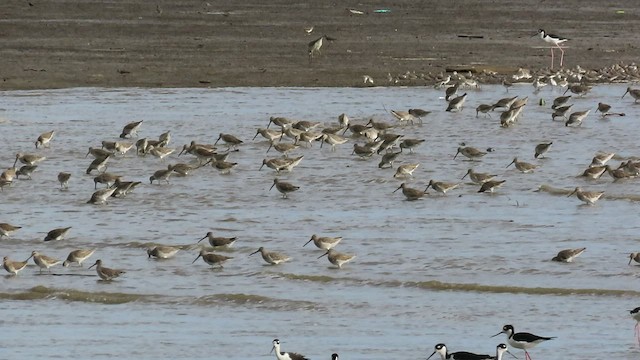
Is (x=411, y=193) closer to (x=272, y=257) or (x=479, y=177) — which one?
(x=479, y=177)

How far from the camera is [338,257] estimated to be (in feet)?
45.7

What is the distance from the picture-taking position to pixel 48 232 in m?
15.6

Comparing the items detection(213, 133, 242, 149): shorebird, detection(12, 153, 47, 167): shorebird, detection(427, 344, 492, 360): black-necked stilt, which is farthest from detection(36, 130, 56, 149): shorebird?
detection(427, 344, 492, 360): black-necked stilt

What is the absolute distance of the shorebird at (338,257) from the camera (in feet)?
45.7

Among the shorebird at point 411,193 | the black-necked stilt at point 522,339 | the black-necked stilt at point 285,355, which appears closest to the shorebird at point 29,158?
the shorebird at point 411,193

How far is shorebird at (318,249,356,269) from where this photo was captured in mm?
13922

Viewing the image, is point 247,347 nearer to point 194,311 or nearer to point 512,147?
point 194,311

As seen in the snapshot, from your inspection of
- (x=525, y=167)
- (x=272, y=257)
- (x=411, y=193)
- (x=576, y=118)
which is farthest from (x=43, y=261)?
(x=576, y=118)

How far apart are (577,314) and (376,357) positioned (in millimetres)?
2074

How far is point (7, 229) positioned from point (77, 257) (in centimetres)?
152

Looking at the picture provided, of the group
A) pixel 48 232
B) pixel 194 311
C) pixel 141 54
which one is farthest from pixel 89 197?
pixel 141 54

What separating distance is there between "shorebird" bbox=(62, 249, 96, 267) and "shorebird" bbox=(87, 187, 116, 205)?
2.85m

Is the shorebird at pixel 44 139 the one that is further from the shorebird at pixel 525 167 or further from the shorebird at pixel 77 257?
the shorebird at pixel 77 257

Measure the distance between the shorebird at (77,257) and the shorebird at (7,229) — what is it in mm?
1282
